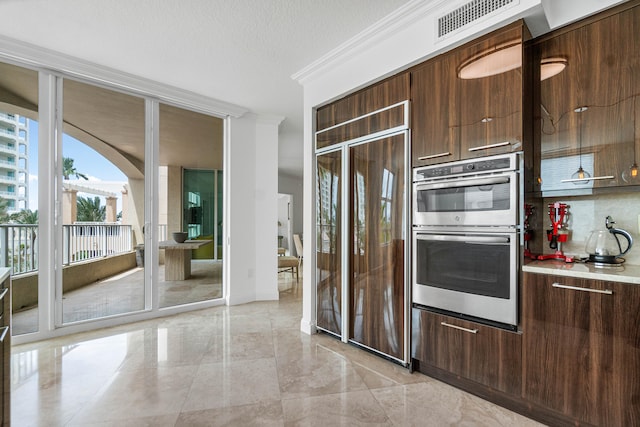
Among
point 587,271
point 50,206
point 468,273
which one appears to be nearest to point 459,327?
point 468,273

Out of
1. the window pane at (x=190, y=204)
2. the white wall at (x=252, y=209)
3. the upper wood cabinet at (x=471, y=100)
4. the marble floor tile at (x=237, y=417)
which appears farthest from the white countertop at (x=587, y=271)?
the window pane at (x=190, y=204)

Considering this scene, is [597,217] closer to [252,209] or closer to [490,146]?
[490,146]

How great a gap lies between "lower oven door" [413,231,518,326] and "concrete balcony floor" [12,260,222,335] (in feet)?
9.94

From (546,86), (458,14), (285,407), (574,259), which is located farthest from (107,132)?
(574,259)

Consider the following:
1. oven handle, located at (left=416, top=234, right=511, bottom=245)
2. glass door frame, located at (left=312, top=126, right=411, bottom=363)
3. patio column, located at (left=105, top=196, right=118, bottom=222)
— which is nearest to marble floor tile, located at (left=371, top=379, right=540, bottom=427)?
glass door frame, located at (left=312, top=126, right=411, bottom=363)

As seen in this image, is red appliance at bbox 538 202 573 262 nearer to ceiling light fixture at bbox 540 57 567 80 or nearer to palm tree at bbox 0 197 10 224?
ceiling light fixture at bbox 540 57 567 80

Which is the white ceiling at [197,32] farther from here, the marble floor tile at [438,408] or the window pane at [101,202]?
the marble floor tile at [438,408]

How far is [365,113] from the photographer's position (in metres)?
2.68

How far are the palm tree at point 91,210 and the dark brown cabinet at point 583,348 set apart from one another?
401 cm

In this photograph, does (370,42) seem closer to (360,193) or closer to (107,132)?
(360,193)

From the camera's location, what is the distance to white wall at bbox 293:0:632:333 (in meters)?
1.82

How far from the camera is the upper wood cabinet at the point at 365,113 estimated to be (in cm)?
242

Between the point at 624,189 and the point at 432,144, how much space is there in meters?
1.10

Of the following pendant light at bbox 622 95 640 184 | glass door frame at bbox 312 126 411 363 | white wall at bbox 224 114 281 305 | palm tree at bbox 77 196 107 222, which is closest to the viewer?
pendant light at bbox 622 95 640 184
